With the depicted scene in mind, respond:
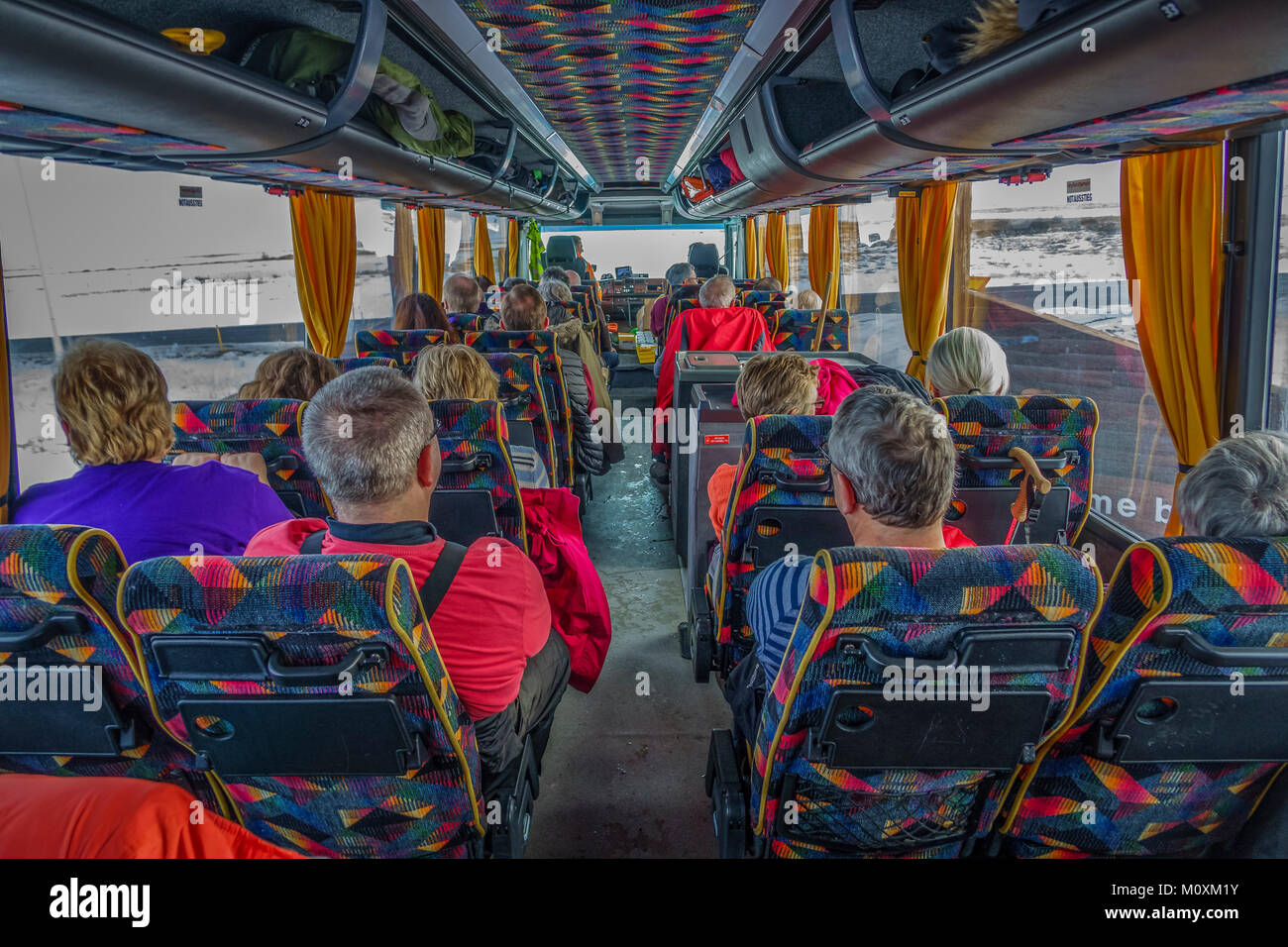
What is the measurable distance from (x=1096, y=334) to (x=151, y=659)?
4744 mm

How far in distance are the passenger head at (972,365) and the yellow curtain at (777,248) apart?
435 inches

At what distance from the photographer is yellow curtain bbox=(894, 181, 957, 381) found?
6.42m

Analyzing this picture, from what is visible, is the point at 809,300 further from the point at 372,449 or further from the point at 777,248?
the point at 372,449

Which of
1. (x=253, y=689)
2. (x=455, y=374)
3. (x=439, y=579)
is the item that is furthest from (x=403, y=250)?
(x=253, y=689)

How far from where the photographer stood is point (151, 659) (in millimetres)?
1500

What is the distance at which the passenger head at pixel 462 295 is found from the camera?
7402 mm

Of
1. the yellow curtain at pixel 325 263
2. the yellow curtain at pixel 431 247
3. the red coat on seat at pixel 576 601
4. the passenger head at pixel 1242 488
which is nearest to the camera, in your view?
the passenger head at pixel 1242 488

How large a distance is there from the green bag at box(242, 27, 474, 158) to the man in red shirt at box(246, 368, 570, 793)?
2.24m

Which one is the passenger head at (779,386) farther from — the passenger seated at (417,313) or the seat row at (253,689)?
the passenger seated at (417,313)

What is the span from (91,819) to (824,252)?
36.1 ft

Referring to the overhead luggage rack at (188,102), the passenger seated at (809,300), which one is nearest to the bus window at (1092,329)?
the overhead luggage rack at (188,102)

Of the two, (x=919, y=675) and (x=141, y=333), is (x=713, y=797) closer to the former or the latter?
(x=919, y=675)

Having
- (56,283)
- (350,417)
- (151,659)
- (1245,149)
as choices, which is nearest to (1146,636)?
(350,417)

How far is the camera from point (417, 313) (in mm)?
6141
